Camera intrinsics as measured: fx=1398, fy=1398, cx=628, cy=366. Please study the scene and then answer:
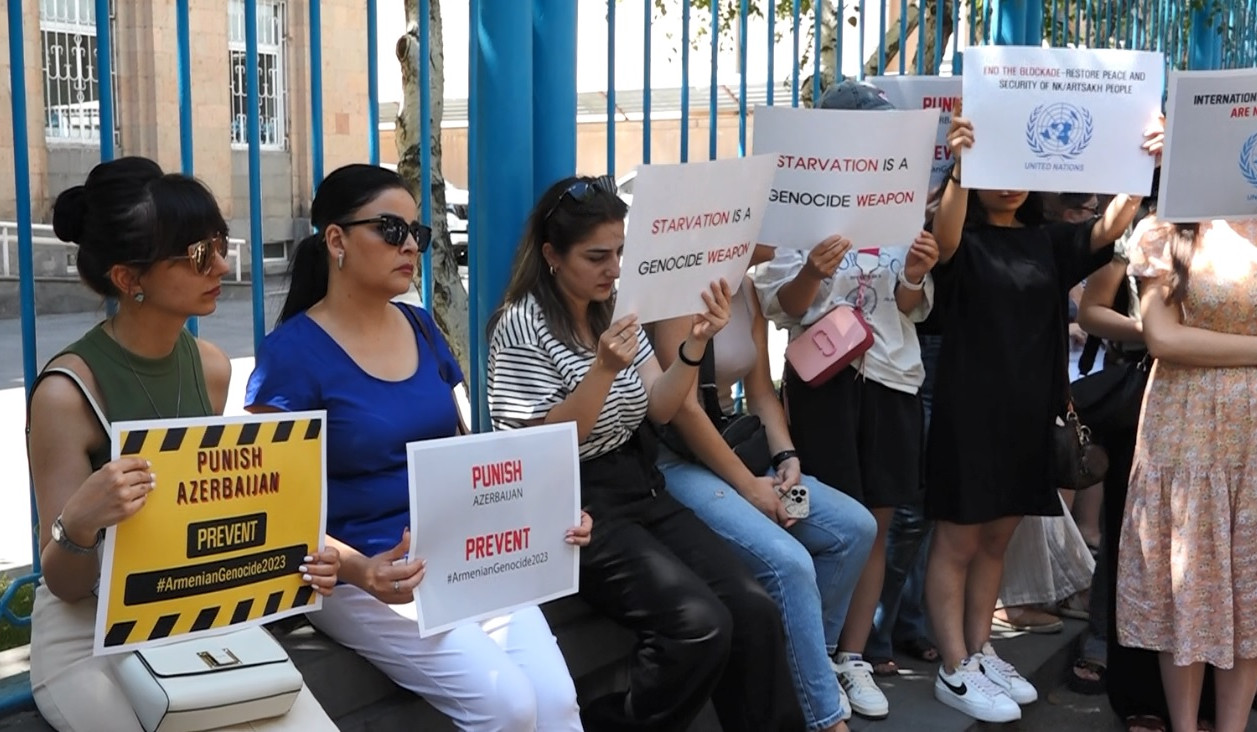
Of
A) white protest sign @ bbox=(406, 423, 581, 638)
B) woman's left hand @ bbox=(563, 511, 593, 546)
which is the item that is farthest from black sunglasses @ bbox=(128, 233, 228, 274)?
woman's left hand @ bbox=(563, 511, 593, 546)

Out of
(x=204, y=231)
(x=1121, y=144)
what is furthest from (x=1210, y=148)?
(x=204, y=231)

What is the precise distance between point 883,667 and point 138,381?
2765 millimetres

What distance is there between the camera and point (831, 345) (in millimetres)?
4184

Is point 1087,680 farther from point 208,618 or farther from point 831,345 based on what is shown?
point 208,618

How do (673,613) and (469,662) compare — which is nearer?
(469,662)

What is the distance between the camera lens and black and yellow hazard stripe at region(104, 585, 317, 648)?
2.55 metres

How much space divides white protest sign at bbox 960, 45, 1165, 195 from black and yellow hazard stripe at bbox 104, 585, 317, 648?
2.43 m

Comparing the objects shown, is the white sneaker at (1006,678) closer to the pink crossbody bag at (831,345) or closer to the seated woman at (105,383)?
the pink crossbody bag at (831,345)

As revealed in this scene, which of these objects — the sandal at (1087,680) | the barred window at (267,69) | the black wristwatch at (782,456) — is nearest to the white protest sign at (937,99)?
the black wristwatch at (782,456)

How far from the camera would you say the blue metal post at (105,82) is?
3.00 meters

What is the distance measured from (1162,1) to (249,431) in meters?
7.64

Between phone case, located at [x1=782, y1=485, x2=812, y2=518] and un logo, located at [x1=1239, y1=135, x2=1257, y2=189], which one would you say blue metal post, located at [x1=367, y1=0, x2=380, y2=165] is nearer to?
phone case, located at [x1=782, y1=485, x2=812, y2=518]

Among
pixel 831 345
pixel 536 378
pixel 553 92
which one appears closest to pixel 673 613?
pixel 536 378

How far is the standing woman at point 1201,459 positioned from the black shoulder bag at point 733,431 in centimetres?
121
